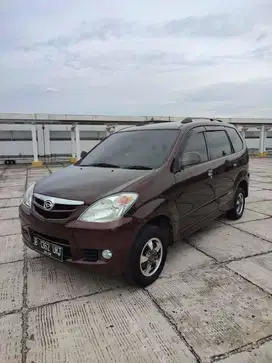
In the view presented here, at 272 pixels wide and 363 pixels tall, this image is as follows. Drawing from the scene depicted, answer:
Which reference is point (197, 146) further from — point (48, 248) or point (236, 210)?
point (48, 248)

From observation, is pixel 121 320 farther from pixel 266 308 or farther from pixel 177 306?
pixel 266 308

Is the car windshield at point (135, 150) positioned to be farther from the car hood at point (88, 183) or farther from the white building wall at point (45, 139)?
the white building wall at point (45, 139)

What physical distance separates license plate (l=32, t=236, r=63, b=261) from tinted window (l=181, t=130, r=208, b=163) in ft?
5.69

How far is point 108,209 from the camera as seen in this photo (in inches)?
98.9

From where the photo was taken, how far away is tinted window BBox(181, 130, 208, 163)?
3.46 metres

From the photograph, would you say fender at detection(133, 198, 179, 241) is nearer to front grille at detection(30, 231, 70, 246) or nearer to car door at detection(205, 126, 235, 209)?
front grille at detection(30, 231, 70, 246)

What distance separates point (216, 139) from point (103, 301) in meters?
2.88

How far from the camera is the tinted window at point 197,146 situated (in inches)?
136

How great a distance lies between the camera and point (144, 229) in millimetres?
2691

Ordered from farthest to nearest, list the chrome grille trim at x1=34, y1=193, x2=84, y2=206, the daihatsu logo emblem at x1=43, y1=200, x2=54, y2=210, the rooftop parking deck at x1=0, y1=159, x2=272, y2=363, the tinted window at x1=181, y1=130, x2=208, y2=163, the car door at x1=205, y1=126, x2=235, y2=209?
the car door at x1=205, y1=126, x2=235, y2=209 < the tinted window at x1=181, y1=130, x2=208, y2=163 < the daihatsu logo emblem at x1=43, y1=200, x2=54, y2=210 < the chrome grille trim at x1=34, y1=193, x2=84, y2=206 < the rooftop parking deck at x1=0, y1=159, x2=272, y2=363

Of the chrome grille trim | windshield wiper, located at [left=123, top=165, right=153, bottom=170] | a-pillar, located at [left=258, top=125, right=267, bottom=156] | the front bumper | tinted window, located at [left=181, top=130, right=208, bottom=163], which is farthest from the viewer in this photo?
a-pillar, located at [left=258, top=125, right=267, bottom=156]

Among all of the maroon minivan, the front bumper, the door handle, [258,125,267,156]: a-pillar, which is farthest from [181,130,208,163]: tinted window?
[258,125,267,156]: a-pillar

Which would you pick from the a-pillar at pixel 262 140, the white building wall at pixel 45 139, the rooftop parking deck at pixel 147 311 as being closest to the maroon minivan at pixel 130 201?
the rooftop parking deck at pixel 147 311

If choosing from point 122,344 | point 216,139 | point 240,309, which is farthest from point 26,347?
point 216,139
